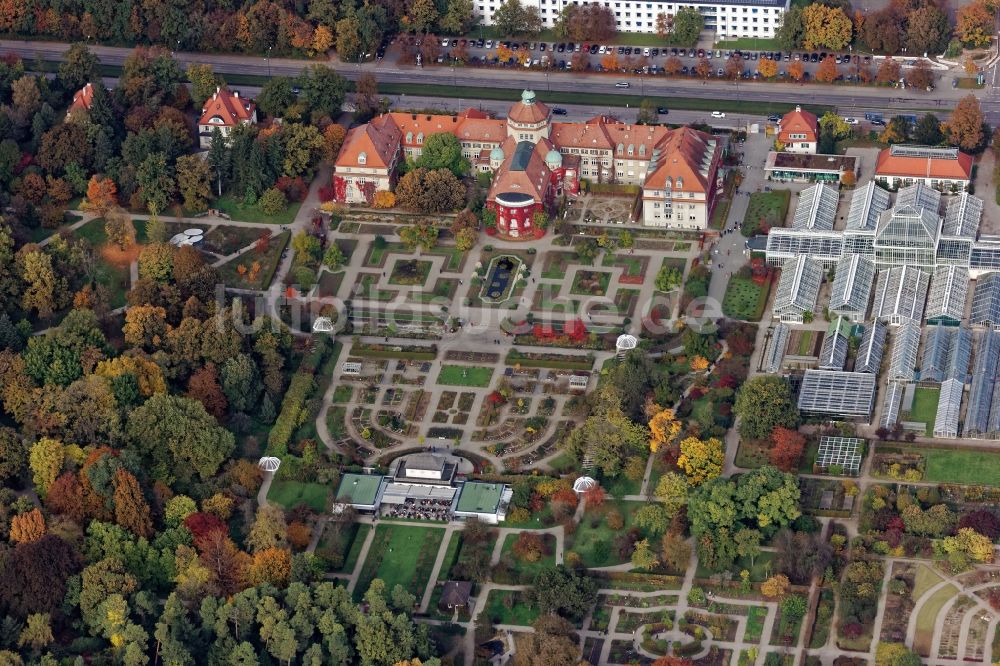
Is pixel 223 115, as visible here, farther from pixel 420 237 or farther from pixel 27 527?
pixel 27 527

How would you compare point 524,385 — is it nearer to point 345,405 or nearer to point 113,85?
point 345,405

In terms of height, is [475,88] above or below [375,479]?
above

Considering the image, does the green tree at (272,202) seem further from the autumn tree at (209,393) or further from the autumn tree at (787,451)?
the autumn tree at (787,451)

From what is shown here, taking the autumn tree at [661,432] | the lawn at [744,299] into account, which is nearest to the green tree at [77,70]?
the lawn at [744,299]

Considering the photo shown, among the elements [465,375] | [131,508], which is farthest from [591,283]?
[131,508]

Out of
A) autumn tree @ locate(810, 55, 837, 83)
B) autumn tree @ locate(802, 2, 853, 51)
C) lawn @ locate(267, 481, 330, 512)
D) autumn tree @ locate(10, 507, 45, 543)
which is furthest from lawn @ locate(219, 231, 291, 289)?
autumn tree @ locate(802, 2, 853, 51)

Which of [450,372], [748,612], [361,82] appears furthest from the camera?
[361,82]

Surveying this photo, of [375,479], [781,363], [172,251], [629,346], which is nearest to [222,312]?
[172,251]
